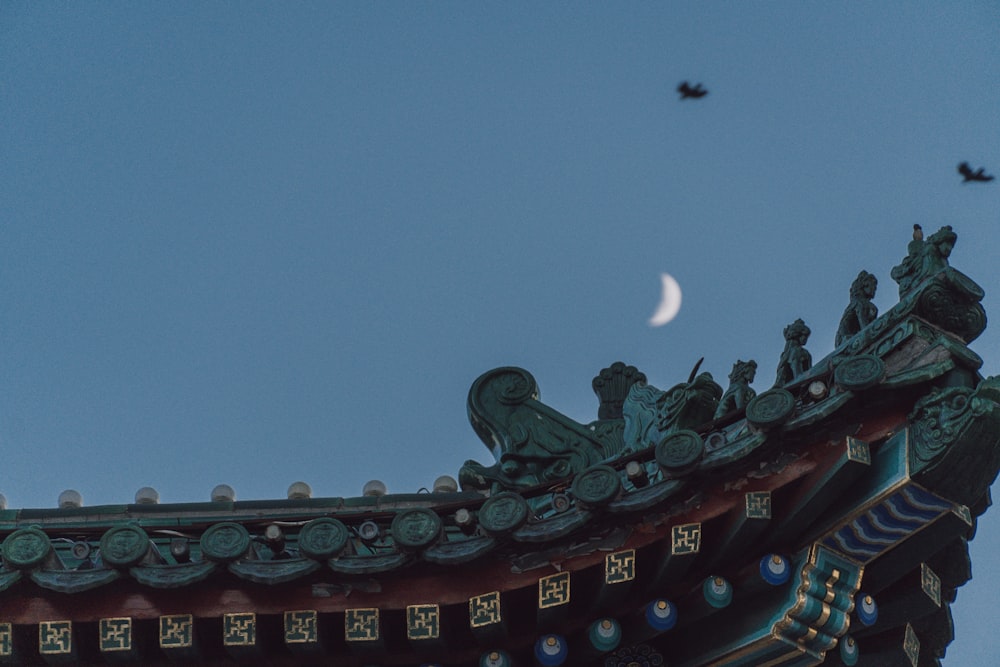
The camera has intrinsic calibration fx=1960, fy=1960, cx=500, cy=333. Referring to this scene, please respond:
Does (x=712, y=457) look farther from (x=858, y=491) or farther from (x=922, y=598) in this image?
(x=922, y=598)

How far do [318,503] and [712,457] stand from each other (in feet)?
10.5

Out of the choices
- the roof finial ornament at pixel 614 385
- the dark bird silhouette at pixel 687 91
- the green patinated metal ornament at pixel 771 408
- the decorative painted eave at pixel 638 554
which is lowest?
the decorative painted eave at pixel 638 554

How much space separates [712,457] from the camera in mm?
11898

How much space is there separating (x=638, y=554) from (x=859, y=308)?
2316mm

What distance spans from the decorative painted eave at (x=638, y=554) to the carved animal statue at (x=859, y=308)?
0.38 metres

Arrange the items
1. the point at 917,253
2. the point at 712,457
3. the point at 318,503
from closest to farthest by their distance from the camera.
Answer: the point at 712,457, the point at 917,253, the point at 318,503

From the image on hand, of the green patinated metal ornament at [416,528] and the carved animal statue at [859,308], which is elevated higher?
the carved animal statue at [859,308]

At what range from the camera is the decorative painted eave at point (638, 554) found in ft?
39.1

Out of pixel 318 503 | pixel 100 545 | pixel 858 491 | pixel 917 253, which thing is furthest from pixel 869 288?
pixel 100 545

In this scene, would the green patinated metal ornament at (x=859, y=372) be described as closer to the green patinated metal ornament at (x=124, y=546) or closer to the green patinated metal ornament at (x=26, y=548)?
the green patinated metal ornament at (x=124, y=546)

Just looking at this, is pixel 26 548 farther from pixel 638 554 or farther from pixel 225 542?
pixel 638 554

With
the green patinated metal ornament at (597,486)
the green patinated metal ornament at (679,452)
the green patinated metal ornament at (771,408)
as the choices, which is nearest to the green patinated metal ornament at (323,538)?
the green patinated metal ornament at (597,486)

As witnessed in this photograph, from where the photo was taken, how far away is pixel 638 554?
12.2m

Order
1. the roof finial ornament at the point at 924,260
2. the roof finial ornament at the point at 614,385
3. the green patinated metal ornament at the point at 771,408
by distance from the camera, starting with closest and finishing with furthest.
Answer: the green patinated metal ornament at the point at 771,408
the roof finial ornament at the point at 924,260
the roof finial ornament at the point at 614,385
